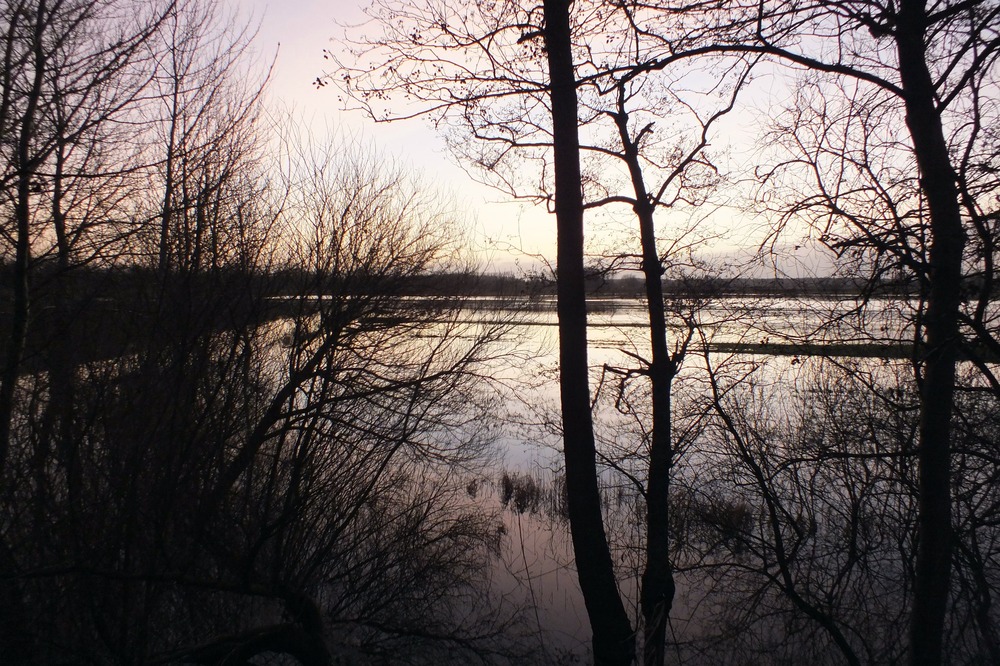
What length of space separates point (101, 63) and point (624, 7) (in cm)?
440

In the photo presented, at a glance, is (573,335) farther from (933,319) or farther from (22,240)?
(22,240)

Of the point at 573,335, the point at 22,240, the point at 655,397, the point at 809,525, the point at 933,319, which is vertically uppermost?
the point at 22,240

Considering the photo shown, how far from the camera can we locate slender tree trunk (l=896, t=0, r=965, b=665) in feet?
15.8

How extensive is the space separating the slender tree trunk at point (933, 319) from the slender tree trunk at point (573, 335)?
2.49 meters

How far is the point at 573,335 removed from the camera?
6.46 m

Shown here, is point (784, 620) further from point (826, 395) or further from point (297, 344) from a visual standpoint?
point (297, 344)

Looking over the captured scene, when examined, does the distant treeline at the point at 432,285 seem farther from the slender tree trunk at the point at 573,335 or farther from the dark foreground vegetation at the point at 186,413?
the slender tree trunk at the point at 573,335

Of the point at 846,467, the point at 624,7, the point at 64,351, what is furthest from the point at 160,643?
the point at 846,467

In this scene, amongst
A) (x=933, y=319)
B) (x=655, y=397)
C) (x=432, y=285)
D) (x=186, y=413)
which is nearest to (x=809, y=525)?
(x=655, y=397)

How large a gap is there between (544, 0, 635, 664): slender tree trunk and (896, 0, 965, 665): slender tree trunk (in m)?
2.49

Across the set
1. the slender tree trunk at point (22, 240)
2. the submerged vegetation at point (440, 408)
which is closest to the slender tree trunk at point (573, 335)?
the submerged vegetation at point (440, 408)

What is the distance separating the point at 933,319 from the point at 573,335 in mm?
2879

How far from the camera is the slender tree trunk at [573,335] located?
252 inches

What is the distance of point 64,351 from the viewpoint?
14.7 feet
